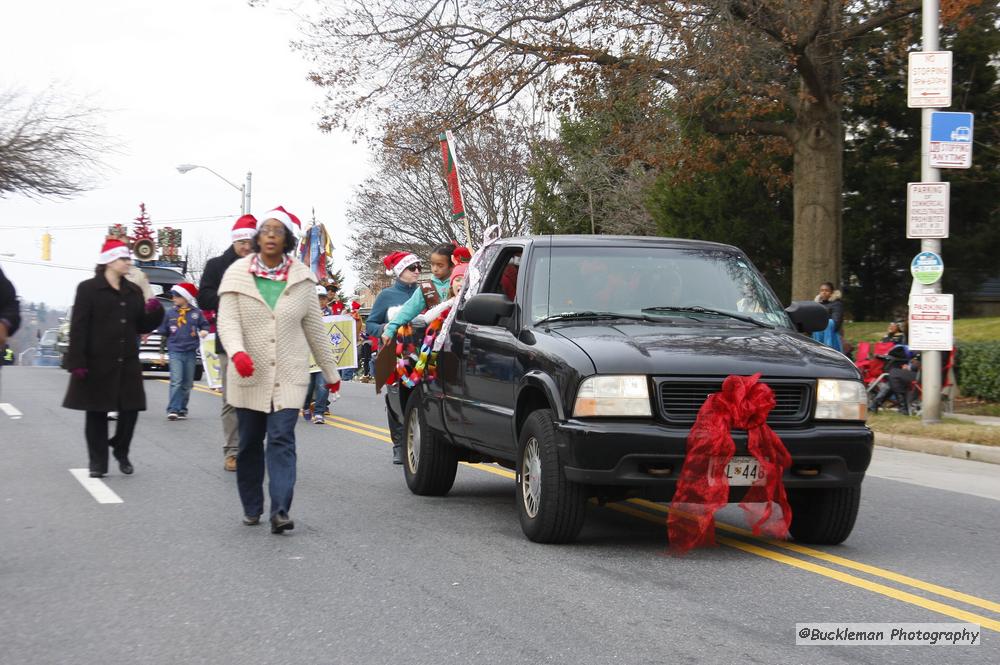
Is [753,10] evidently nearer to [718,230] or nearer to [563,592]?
[718,230]

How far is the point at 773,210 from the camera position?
101 ft

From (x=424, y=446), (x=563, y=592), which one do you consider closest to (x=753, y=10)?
(x=424, y=446)

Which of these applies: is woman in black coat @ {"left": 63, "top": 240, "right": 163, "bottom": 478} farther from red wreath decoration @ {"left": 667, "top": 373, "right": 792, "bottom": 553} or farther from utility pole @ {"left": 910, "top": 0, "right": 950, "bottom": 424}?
utility pole @ {"left": 910, "top": 0, "right": 950, "bottom": 424}

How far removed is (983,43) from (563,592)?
81.5 feet

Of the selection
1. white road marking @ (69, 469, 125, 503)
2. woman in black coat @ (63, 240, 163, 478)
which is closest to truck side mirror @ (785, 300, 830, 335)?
white road marking @ (69, 469, 125, 503)

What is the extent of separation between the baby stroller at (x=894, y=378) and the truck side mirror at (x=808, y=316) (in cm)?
1037

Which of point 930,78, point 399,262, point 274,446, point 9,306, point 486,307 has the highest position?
point 930,78

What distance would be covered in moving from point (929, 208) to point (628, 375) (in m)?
9.86

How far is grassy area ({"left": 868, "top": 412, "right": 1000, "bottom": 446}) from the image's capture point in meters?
14.4

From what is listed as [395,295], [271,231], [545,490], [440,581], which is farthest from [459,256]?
[440,581]

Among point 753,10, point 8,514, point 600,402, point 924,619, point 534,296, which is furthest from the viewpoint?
point 753,10

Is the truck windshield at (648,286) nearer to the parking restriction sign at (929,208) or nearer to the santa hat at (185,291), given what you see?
the parking restriction sign at (929,208)

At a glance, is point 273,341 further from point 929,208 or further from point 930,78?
point 930,78

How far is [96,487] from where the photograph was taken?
10227 mm
